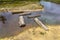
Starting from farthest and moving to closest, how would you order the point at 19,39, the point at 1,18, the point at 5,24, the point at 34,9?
the point at 34,9
the point at 1,18
the point at 5,24
the point at 19,39

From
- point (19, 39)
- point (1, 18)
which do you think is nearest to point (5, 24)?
point (1, 18)

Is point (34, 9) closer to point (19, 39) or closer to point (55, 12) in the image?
point (55, 12)

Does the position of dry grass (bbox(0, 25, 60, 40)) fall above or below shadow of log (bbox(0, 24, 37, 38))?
above

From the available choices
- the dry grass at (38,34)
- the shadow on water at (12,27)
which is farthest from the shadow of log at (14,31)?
the dry grass at (38,34)

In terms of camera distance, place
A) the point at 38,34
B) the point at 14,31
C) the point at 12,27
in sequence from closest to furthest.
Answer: the point at 38,34 < the point at 14,31 < the point at 12,27

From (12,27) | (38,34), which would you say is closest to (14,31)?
(12,27)

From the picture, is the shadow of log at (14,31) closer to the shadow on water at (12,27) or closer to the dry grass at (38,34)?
the shadow on water at (12,27)

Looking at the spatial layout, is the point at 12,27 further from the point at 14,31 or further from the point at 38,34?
the point at 38,34

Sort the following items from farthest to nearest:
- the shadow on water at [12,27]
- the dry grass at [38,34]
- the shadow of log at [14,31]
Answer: the shadow on water at [12,27], the shadow of log at [14,31], the dry grass at [38,34]

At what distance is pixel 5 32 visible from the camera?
8492mm

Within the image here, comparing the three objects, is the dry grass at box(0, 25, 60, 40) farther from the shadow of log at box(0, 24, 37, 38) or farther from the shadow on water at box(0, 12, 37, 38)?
the shadow on water at box(0, 12, 37, 38)

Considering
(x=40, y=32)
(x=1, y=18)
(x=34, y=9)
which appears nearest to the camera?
(x=40, y=32)

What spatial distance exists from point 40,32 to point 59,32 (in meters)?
1.08

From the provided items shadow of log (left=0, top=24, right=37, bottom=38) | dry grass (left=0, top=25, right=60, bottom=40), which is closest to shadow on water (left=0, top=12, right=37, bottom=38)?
shadow of log (left=0, top=24, right=37, bottom=38)
